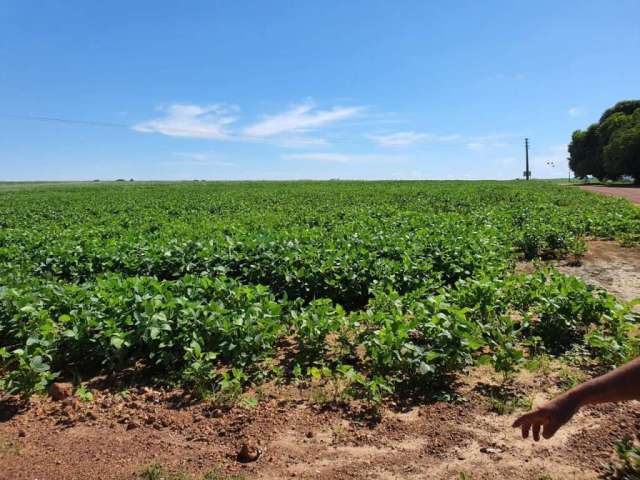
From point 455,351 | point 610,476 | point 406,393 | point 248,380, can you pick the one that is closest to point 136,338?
point 248,380

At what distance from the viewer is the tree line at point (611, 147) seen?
47.5 metres

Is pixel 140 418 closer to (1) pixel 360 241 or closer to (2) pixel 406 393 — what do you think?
(2) pixel 406 393

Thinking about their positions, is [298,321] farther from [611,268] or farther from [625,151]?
[625,151]

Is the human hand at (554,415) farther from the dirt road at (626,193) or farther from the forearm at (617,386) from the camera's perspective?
the dirt road at (626,193)

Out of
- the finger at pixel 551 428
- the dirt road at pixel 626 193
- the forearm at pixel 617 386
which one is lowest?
the finger at pixel 551 428

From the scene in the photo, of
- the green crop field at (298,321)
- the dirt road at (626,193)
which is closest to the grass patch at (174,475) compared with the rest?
the green crop field at (298,321)

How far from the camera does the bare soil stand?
305 cm

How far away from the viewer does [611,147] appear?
5038cm

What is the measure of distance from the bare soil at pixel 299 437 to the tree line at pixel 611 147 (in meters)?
54.2

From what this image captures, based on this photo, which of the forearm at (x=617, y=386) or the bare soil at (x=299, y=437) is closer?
the forearm at (x=617, y=386)

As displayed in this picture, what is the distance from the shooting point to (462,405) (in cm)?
379

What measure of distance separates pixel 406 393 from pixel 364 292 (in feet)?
8.90

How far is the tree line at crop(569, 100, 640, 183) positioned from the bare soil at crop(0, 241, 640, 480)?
178 feet

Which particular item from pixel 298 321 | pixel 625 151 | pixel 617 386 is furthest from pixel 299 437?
pixel 625 151
